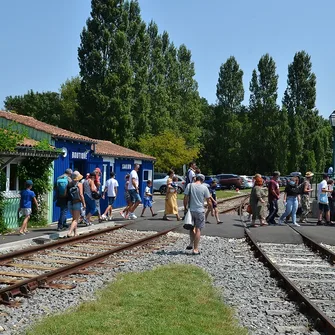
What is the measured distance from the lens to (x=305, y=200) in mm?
19469

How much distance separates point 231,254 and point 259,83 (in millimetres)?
62456

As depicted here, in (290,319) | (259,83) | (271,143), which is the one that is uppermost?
(259,83)

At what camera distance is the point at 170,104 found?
59.0m

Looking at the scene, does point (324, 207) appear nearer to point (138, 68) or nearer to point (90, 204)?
point (90, 204)

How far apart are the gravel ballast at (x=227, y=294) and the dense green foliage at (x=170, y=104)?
112 ft

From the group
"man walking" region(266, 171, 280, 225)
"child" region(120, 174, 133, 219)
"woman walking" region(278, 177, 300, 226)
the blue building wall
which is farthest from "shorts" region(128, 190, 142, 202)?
"woman walking" region(278, 177, 300, 226)

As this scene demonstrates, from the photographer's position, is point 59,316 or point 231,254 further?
point 231,254

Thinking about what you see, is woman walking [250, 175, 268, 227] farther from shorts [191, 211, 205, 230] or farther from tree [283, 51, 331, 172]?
tree [283, 51, 331, 172]

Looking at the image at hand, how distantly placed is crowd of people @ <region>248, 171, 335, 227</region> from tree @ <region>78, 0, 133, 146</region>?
26902mm

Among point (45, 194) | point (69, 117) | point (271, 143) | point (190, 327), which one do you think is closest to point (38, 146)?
point (45, 194)

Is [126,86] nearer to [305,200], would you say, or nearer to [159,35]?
[159,35]

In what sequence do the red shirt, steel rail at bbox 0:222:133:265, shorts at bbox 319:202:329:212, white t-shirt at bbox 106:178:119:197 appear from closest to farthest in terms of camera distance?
steel rail at bbox 0:222:133:265 → the red shirt → white t-shirt at bbox 106:178:119:197 → shorts at bbox 319:202:329:212

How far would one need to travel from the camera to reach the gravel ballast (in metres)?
6.26

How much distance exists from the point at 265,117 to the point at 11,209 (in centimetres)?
5851
